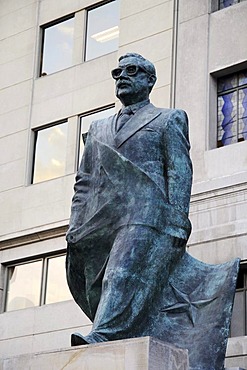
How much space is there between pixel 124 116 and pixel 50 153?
17690mm

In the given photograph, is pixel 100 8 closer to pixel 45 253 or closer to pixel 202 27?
pixel 202 27

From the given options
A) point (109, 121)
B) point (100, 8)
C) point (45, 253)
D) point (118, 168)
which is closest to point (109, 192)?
point (118, 168)

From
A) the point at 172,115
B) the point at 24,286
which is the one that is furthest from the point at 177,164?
the point at 24,286

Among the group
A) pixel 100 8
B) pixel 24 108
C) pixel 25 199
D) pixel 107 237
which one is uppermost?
pixel 100 8

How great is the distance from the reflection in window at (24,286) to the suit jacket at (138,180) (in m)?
16.9

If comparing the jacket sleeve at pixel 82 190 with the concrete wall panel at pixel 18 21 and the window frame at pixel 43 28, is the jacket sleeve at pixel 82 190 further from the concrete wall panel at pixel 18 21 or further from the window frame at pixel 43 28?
the concrete wall panel at pixel 18 21

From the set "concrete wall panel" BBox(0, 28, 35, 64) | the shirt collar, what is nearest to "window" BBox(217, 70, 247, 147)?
"concrete wall panel" BBox(0, 28, 35, 64)

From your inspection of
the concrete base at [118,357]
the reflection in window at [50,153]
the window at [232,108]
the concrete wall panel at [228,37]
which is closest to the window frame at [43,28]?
the reflection in window at [50,153]

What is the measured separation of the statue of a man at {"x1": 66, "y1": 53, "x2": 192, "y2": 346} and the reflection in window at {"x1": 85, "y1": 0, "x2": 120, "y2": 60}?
17570 mm

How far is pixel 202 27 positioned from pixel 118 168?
15.6 metres

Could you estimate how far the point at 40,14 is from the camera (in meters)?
30.3

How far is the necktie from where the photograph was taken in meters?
11.1

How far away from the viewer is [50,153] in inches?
1133

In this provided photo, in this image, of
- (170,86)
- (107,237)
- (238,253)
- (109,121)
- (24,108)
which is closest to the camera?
(107,237)
